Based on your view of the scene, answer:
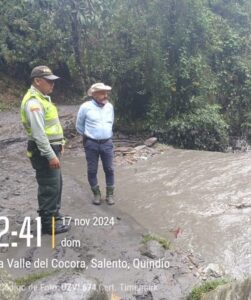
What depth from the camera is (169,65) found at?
11211mm

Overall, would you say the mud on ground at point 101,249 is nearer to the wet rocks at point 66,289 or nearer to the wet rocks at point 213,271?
the wet rocks at point 213,271

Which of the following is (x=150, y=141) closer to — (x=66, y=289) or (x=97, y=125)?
(x=97, y=125)

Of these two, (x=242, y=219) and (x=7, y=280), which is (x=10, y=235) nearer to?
(x=7, y=280)

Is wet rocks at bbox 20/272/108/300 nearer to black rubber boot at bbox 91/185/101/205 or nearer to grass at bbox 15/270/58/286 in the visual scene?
grass at bbox 15/270/58/286

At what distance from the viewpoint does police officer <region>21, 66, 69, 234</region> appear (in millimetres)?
4652

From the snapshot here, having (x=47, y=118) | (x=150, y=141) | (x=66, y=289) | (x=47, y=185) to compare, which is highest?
(x=47, y=118)

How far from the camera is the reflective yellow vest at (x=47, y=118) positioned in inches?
185

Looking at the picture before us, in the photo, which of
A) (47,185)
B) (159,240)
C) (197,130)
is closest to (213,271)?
(159,240)

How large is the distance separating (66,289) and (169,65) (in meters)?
8.53

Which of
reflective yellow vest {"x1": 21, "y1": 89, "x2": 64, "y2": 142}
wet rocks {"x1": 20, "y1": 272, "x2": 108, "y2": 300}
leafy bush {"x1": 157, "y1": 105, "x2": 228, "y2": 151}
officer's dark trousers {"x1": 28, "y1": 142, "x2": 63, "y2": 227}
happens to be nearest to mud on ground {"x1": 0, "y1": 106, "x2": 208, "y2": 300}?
officer's dark trousers {"x1": 28, "y1": 142, "x2": 63, "y2": 227}

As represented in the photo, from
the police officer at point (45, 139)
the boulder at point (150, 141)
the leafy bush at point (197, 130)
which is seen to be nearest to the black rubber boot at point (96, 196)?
the police officer at point (45, 139)

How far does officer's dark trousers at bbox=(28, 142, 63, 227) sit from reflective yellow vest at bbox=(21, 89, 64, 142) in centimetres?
14

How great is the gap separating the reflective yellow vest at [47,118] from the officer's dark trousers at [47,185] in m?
0.14

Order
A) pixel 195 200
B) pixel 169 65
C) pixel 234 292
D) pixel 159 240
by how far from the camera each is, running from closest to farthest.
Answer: pixel 234 292 < pixel 159 240 < pixel 195 200 < pixel 169 65
